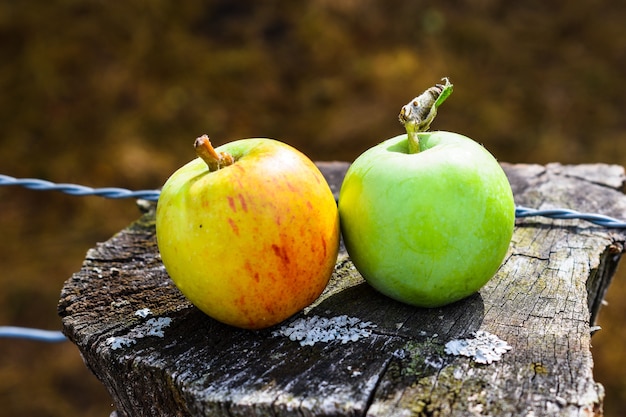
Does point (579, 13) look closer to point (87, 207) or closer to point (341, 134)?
point (341, 134)

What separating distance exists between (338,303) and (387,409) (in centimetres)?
28

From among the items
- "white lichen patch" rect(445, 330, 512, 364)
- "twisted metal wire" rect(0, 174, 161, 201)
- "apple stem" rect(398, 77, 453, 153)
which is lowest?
"white lichen patch" rect(445, 330, 512, 364)

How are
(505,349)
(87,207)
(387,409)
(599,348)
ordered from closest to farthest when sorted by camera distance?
(387,409), (505,349), (599,348), (87,207)

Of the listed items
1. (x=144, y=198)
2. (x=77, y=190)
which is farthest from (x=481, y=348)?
(x=77, y=190)

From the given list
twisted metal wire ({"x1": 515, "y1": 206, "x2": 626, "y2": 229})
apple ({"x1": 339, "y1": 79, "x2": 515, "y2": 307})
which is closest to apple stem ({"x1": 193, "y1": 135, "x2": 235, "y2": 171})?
apple ({"x1": 339, "y1": 79, "x2": 515, "y2": 307})

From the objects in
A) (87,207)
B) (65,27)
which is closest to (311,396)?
(87,207)

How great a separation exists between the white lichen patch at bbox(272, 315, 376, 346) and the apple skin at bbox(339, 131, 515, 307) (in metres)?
0.08

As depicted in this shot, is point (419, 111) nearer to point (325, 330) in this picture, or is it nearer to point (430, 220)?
point (430, 220)

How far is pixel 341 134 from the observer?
361cm

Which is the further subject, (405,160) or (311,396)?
(405,160)

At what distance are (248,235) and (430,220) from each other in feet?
0.85

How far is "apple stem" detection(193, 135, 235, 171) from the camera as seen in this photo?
0.88m

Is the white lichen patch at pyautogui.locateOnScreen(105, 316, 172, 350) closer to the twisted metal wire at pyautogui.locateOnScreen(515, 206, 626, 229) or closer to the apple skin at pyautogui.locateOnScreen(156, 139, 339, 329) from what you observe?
the apple skin at pyautogui.locateOnScreen(156, 139, 339, 329)

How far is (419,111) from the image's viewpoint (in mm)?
1005
